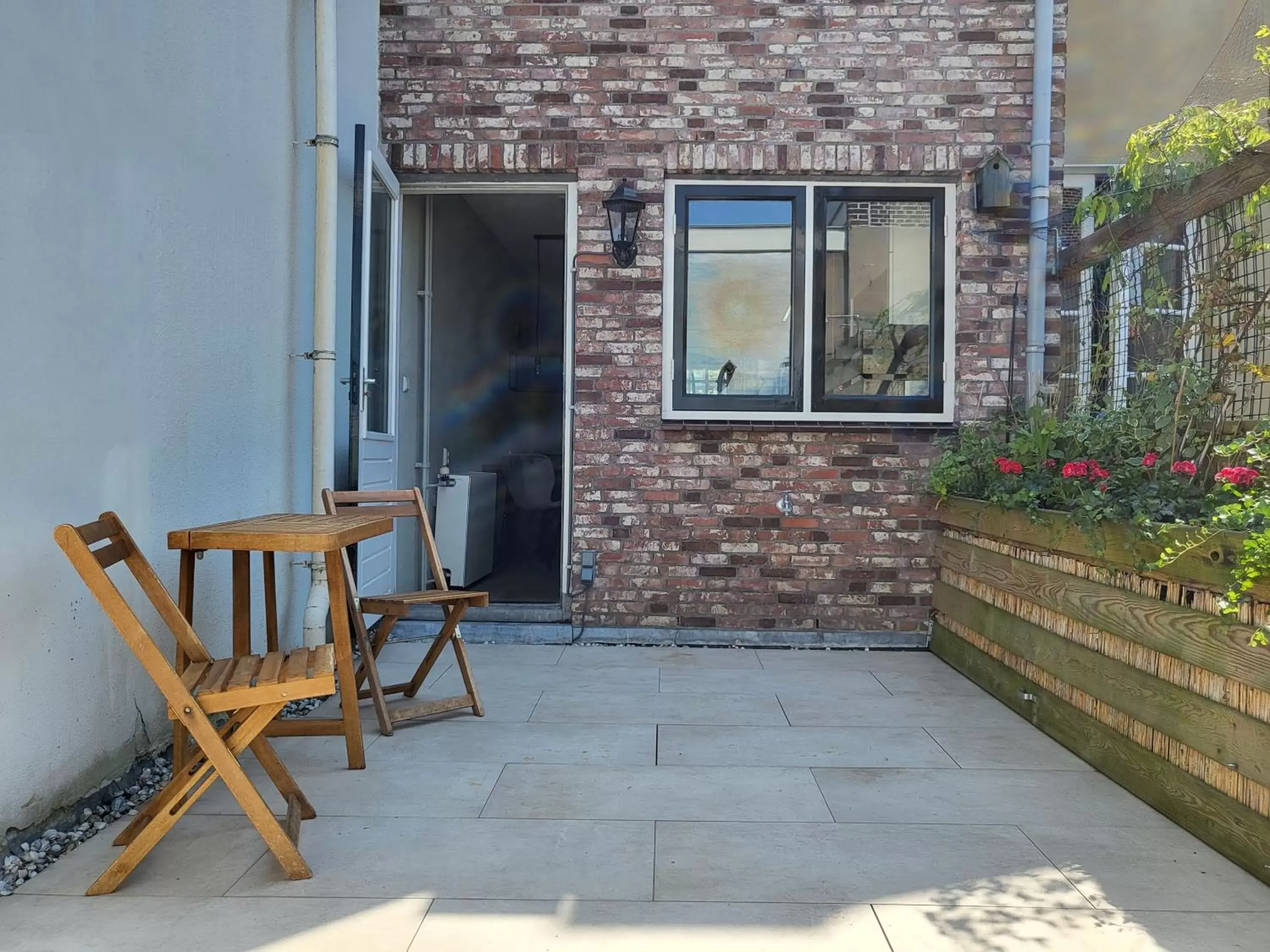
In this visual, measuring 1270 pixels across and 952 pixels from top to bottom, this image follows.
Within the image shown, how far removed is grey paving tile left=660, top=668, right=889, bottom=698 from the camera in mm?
3770

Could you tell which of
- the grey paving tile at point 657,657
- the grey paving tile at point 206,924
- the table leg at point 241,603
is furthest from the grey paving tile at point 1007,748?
the table leg at point 241,603

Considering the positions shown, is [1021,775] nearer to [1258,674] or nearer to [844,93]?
[1258,674]

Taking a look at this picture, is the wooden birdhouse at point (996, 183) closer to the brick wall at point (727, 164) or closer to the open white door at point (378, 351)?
the brick wall at point (727, 164)

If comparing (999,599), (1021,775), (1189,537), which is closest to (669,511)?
(999,599)

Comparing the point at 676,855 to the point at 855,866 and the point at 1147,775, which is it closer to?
the point at 855,866

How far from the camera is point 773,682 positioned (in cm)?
393

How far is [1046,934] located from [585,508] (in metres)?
3.09

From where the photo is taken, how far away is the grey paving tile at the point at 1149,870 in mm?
2041

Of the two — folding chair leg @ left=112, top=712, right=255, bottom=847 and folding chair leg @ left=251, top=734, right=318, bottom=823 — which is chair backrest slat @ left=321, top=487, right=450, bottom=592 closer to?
folding chair leg @ left=251, top=734, right=318, bottom=823

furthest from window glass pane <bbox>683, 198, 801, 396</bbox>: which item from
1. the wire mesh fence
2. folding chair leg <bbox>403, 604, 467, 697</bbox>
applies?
folding chair leg <bbox>403, 604, 467, 697</bbox>

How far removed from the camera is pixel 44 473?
2244 millimetres

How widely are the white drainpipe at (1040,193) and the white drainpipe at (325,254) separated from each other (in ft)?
10.6

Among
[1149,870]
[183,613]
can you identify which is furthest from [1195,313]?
[183,613]

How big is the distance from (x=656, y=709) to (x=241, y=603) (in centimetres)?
154
